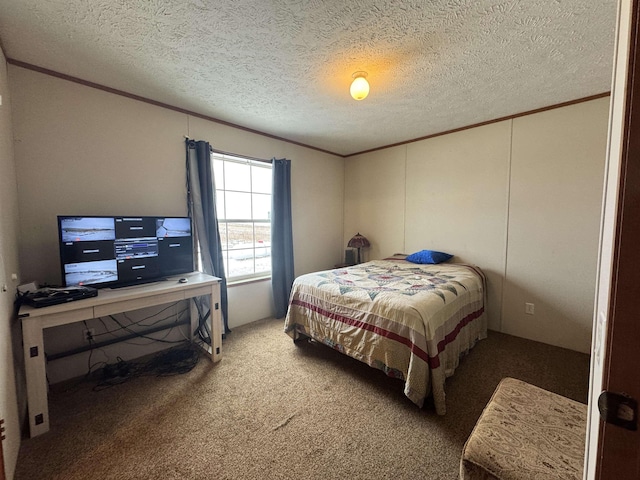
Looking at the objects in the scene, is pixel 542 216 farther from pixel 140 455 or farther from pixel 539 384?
pixel 140 455

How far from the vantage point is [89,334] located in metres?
2.19

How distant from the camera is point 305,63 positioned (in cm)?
190

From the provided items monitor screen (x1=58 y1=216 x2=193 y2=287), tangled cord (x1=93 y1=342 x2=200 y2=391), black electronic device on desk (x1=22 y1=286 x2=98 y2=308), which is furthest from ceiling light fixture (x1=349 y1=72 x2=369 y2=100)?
tangled cord (x1=93 y1=342 x2=200 y2=391)

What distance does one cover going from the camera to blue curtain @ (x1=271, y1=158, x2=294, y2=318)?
3.47m

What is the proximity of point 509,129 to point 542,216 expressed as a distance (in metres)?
1.02

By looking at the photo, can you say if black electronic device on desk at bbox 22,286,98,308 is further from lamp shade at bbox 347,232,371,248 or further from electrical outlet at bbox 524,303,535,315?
electrical outlet at bbox 524,303,535,315

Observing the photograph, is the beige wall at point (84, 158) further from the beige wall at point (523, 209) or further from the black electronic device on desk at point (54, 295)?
the beige wall at point (523, 209)

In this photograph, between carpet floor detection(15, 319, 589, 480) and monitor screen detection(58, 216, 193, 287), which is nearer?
carpet floor detection(15, 319, 589, 480)

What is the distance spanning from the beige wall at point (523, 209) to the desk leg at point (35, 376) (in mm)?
3775

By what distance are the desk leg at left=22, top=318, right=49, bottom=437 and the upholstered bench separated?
7.69ft

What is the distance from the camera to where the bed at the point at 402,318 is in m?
1.75

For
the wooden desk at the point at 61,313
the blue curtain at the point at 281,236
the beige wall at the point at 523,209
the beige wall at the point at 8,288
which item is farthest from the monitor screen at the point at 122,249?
the beige wall at the point at 523,209

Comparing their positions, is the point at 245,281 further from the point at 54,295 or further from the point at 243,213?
the point at 54,295

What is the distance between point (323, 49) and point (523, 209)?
262cm
